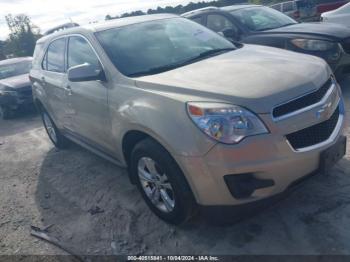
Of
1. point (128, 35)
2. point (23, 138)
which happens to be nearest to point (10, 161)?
point (23, 138)

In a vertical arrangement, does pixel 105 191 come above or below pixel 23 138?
above

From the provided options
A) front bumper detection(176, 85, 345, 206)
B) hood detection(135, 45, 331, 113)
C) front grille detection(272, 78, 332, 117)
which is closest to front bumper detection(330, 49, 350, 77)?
hood detection(135, 45, 331, 113)

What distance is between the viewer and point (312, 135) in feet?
9.08

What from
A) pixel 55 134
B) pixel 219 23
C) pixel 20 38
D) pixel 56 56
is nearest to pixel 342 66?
pixel 219 23

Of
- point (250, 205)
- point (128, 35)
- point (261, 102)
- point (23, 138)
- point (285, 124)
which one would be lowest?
point (23, 138)

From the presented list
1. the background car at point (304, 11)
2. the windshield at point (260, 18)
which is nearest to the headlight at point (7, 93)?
the windshield at point (260, 18)

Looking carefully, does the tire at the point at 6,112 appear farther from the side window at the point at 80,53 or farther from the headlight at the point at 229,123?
the headlight at the point at 229,123

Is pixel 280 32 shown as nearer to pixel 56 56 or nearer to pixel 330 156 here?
pixel 56 56

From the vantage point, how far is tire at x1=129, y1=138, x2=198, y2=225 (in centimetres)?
286

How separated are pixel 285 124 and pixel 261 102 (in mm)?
227

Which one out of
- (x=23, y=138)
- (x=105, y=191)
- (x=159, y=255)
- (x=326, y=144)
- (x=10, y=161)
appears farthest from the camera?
(x=23, y=138)

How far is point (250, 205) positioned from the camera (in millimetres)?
2672

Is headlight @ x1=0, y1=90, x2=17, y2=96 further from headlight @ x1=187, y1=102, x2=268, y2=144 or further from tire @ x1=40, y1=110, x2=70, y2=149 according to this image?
headlight @ x1=187, y1=102, x2=268, y2=144

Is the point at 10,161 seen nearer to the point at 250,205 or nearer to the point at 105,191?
the point at 105,191
